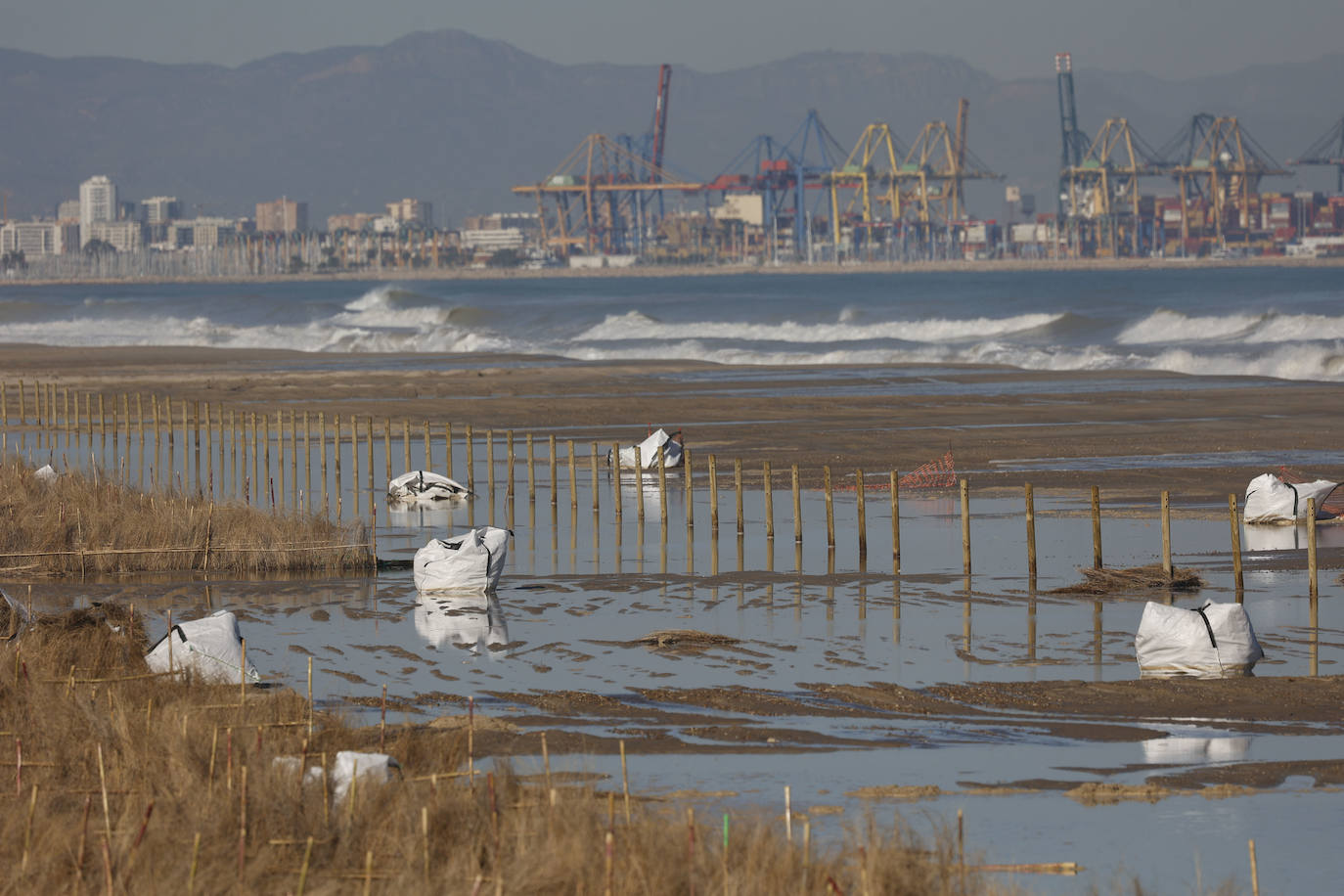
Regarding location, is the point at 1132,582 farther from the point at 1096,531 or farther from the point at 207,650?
the point at 207,650

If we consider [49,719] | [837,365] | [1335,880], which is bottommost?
[1335,880]

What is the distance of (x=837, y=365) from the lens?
56188 millimetres

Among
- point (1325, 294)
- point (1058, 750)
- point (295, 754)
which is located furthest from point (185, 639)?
point (1325, 294)

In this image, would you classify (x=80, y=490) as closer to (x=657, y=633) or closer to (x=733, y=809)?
(x=657, y=633)

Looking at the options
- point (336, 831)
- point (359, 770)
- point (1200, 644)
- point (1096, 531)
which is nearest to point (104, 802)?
point (336, 831)

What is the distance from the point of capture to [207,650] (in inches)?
514

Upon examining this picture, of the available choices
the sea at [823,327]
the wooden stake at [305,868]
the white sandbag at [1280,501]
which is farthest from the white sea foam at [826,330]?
the wooden stake at [305,868]

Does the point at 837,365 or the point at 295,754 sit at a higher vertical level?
the point at 837,365

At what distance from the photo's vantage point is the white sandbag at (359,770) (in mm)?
9219

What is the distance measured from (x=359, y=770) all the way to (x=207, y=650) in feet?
13.3

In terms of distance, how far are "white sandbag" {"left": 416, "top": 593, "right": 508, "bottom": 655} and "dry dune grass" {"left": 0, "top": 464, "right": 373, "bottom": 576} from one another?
7.12ft

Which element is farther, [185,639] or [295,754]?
[185,639]

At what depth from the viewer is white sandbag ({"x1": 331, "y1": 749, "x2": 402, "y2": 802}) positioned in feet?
30.2

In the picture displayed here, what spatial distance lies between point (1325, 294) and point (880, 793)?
3973 inches
